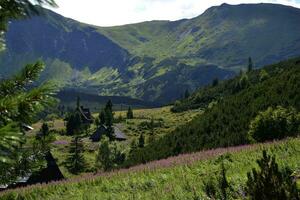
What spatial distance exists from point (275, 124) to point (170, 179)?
16.3 metres

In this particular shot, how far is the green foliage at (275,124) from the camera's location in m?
30.0

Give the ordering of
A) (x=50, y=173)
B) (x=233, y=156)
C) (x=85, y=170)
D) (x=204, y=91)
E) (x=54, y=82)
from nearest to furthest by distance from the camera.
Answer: (x=54, y=82), (x=233, y=156), (x=50, y=173), (x=85, y=170), (x=204, y=91)

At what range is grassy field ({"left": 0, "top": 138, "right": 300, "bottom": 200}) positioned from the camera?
13539 millimetres

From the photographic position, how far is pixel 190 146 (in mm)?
42938

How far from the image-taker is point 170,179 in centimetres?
1579

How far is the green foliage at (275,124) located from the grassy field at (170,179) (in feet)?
38.3

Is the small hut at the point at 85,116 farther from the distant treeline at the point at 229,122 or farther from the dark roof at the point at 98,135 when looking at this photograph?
the distant treeline at the point at 229,122

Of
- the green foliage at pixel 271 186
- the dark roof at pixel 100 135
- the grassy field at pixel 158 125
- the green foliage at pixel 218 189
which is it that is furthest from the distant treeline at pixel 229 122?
the grassy field at pixel 158 125

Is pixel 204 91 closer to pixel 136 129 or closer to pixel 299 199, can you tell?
pixel 136 129

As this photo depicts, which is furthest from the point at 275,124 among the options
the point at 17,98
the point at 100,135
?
the point at 100,135

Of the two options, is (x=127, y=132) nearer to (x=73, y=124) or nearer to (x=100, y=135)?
(x=100, y=135)

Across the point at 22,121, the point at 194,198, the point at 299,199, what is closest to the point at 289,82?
the point at 194,198

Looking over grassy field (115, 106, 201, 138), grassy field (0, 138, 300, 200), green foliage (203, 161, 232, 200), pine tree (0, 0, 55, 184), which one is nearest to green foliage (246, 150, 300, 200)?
pine tree (0, 0, 55, 184)

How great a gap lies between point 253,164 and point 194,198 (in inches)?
174
